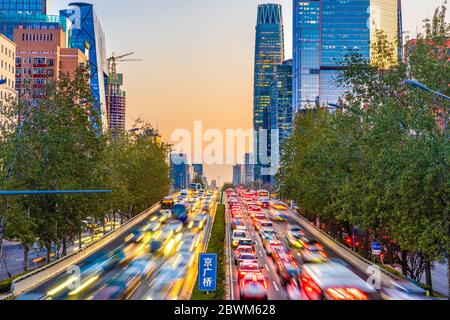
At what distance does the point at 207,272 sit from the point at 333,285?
657 centimetres

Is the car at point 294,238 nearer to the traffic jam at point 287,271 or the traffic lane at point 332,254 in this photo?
the traffic jam at point 287,271

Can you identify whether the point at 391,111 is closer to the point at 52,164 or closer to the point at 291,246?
the point at 291,246

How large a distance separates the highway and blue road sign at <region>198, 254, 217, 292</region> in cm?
210

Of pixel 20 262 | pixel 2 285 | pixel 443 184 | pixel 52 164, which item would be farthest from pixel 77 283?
pixel 20 262

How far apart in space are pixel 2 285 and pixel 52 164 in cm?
1288

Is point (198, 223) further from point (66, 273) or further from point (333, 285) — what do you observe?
point (333, 285)

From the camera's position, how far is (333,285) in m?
23.7

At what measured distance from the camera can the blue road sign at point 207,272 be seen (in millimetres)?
26547

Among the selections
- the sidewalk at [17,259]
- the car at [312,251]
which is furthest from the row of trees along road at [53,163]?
the car at [312,251]

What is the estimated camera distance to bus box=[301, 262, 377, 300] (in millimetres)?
21684

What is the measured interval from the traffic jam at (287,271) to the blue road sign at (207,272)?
210cm

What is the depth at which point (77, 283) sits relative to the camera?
33.0 meters

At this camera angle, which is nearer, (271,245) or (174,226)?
(271,245)

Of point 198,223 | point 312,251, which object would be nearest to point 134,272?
point 312,251
